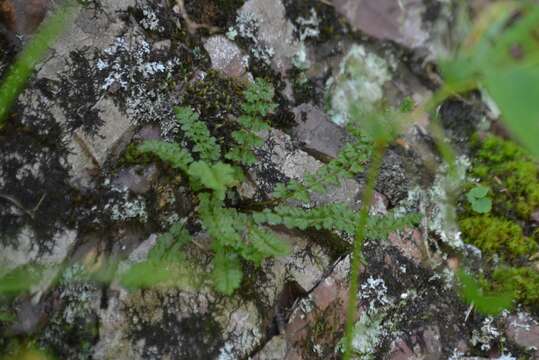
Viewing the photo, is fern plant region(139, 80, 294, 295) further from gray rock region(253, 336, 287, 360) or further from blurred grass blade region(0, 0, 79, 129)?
blurred grass blade region(0, 0, 79, 129)

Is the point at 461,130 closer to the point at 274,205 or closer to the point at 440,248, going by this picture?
the point at 440,248

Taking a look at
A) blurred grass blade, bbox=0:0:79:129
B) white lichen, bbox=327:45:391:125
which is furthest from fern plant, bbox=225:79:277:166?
blurred grass blade, bbox=0:0:79:129

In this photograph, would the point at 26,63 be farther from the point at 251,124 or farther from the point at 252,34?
the point at 252,34

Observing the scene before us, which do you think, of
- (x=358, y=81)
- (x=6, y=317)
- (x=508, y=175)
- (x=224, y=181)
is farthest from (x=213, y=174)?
(x=508, y=175)

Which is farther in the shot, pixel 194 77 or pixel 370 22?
pixel 370 22

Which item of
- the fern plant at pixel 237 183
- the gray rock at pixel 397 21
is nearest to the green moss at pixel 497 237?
the fern plant at pixel 237 183

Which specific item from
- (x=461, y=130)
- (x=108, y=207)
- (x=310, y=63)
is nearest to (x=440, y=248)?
(x=461, y=130)

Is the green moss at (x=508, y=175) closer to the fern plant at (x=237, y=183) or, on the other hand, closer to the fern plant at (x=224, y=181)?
the fern plant at (x=237, y=183)
